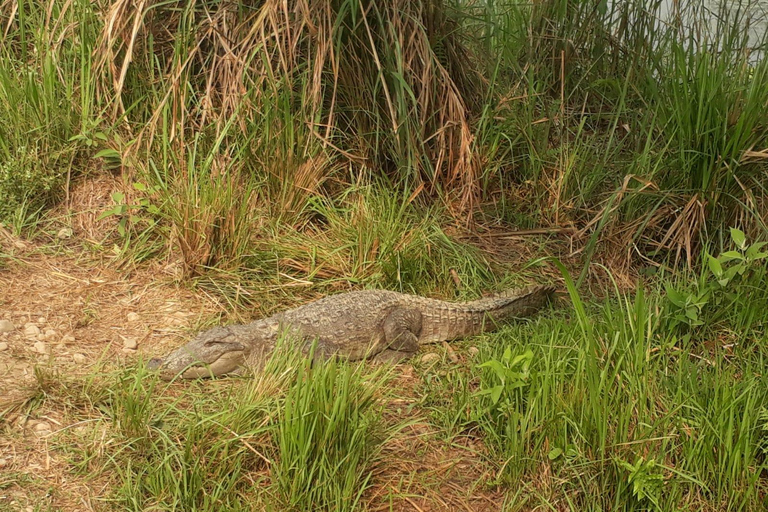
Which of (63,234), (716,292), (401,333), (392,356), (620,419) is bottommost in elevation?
(392,356)

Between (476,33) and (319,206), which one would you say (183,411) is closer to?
(319,206)

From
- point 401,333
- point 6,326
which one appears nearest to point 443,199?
point 401,333

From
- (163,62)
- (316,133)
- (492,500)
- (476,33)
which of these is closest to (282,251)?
(316,133)

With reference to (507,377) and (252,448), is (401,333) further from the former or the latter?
(252,448)

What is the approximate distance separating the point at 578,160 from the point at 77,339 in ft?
9.59

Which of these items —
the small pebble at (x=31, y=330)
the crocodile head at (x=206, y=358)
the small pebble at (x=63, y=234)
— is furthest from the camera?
the small pebble at (x=63, y=234)

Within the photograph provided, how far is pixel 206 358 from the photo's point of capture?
3.63m

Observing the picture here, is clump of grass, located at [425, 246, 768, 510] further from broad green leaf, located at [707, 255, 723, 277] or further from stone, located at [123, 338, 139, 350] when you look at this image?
stone, located at [123, 338, 139, 350]

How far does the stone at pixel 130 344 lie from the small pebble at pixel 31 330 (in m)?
0.39

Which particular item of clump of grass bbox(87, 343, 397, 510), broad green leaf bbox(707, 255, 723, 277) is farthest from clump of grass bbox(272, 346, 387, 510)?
broad green leaf bbox(707, 255, 723, 277)

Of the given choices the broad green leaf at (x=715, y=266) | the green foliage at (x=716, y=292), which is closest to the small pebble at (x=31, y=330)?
the green foliage at (x=716, y=292)

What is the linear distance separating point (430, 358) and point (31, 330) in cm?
186

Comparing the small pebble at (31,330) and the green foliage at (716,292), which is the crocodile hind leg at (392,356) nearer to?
the green foliage at (716,292)

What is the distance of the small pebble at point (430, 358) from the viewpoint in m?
4.05
